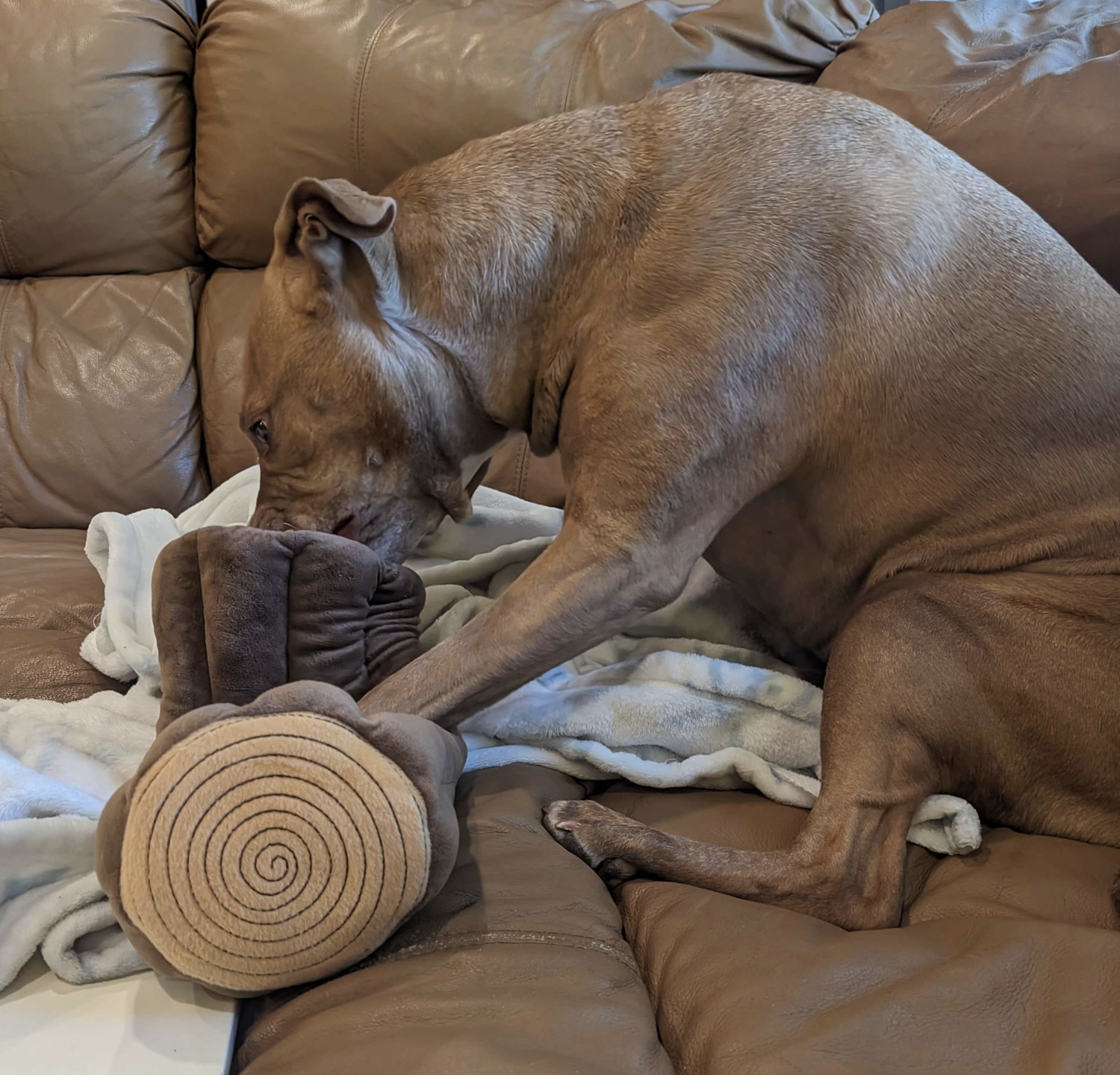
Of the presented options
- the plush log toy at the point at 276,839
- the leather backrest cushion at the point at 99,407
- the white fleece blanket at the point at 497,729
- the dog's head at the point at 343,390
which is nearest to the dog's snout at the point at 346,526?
the dog's head at the point at 343,390

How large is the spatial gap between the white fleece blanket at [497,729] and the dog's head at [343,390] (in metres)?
0.27

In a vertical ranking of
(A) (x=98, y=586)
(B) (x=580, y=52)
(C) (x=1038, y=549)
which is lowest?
(A) (x=98, y=586)

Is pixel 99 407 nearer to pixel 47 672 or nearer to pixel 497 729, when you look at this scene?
pixel 47 672

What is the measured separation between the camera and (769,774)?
1.28 metres

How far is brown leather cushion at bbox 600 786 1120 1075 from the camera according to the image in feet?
2.53

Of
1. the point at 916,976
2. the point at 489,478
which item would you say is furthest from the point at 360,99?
the point at 916,976

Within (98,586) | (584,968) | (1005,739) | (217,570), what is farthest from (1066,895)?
(98,586)

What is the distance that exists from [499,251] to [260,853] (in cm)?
87

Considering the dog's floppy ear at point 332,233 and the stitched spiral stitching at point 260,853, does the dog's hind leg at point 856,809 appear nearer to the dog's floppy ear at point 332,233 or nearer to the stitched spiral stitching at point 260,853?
the stitched spiral stitching at point 260,853

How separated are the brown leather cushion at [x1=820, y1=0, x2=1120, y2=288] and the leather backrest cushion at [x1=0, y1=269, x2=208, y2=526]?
66.3 inches

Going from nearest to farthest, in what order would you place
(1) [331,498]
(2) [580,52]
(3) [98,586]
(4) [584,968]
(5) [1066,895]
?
(4) [584,968] < (5) [1066,895] < (1) [331,498] < (3) [98,586] < (2) [580,52]

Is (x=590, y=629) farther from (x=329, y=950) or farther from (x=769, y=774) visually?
(x=329, y=950)

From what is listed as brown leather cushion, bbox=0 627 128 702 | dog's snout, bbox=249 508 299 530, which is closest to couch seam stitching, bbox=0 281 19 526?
brown leather cushion, bbox=0 627 128 702

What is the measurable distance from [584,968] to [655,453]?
63cm
